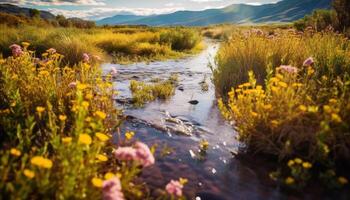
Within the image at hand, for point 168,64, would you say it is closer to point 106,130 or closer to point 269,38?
point 269,38

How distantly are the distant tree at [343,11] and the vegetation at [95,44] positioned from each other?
7972 millimetres

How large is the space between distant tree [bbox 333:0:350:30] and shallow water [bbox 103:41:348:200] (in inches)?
437

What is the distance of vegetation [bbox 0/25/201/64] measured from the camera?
12.4 metres

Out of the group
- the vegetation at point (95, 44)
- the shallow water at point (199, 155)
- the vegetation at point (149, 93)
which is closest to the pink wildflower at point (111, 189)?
the shallow water at point (199, 155)

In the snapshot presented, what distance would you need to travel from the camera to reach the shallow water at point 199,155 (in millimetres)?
3678

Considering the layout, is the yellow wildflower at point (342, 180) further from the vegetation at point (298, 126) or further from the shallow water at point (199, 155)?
the shallow water at point (199, 155)

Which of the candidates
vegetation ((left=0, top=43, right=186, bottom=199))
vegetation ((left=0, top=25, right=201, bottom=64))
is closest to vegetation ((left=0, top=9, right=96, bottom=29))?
vegetation ((left=0, top=25, right=201, bottom=64))

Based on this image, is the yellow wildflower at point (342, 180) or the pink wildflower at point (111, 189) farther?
the yellow wildflower at point (342, 180)

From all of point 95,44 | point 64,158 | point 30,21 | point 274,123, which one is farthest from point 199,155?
point 30,21

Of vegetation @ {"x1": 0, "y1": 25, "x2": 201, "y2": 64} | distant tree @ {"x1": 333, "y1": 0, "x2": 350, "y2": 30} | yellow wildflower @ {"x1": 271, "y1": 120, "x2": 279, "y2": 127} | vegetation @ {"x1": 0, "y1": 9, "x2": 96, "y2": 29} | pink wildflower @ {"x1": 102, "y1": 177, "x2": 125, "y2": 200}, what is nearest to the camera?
pink wildflower @ {"x1": 102, "y1": 177, "x2": 125, "y2": 200}

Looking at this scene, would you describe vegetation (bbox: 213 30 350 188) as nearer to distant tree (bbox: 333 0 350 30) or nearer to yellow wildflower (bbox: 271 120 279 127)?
yellow wildflower (bbox: 271 120 279 127)

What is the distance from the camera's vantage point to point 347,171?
3.86m

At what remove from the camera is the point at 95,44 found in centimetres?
1650

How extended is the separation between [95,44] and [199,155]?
13.4 meters
